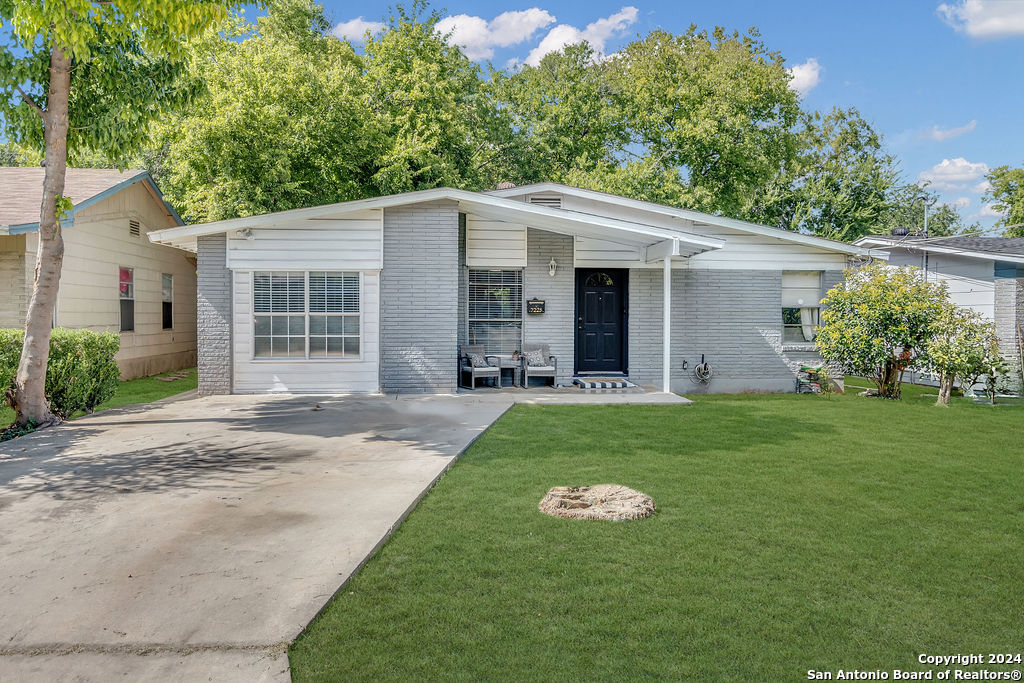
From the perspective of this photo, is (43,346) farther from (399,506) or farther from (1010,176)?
(1010,176)

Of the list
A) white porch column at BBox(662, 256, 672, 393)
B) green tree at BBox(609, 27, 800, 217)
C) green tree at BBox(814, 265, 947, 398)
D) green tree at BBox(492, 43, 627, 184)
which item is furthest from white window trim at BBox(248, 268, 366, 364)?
green tree at BBox(609, 27, 800, 217)

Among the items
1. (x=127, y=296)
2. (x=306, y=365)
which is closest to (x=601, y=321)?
(x=306, y=365)

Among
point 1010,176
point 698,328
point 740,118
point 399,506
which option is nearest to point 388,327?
point 698,328

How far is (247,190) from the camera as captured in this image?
61.0 ft

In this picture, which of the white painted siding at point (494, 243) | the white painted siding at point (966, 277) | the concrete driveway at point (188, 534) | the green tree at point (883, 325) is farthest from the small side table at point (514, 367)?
the white painted siding at point (966, 277)

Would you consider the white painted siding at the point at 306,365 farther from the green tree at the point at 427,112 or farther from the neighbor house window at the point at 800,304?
the green tree at the point at 427,112

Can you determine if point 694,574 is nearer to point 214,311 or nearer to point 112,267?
point 214,311

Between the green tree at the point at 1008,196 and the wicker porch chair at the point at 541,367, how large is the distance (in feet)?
96.7

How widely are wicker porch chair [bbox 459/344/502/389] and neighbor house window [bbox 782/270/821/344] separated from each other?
19.7 feet

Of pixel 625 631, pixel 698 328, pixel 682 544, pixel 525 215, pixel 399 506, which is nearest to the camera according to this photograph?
pixel 625 631

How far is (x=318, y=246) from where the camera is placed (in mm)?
11703

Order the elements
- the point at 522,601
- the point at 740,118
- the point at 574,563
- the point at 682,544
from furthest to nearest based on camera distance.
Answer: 1. the point at 740,118
2. the point at 682,544
3. the point at 574,563
4. the point at 522,601

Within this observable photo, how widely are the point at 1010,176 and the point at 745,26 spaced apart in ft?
50.2

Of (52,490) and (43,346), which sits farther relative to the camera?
(43,346)
